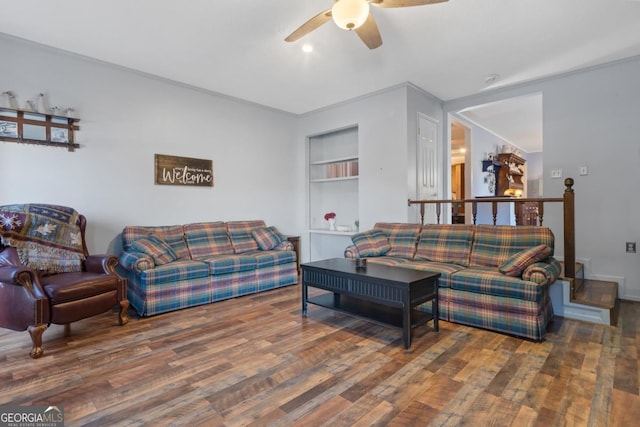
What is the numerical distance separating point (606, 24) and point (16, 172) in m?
5.77

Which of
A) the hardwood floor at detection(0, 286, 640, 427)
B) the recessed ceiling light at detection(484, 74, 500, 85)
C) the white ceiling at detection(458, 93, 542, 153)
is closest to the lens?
the hardwood floor at detection(0, 286, 640, 427)

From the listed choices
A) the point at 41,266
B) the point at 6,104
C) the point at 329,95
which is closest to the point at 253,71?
the point at 329,95

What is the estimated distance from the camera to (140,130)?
4.01 m

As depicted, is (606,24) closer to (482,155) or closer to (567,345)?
(567,345)

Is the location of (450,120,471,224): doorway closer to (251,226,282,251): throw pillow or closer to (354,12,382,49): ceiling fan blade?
(251,226,282,251): throw pillow

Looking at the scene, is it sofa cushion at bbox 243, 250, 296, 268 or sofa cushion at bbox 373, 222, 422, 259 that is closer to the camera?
sofa cushion at bbox 373, 222, 422, 259

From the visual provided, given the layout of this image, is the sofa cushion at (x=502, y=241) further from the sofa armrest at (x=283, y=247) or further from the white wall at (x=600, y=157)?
the sofa armrest at (x=283, y=247)

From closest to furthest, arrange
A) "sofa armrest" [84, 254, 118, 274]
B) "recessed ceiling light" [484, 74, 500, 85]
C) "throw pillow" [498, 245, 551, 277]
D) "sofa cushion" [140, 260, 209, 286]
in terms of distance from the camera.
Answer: "throw pillow" [498, 245, 551, 277], "sofa armrest" [84, 254, 118, 274], "sofa cushion" [140, 260, 209, 286], "recessed ceiling light" [484, 74, 500, 85]

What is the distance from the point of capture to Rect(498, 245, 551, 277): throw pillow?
111 inches

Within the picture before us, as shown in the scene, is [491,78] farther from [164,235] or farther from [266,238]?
[164,235]

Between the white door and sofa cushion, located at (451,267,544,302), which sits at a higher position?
the white door

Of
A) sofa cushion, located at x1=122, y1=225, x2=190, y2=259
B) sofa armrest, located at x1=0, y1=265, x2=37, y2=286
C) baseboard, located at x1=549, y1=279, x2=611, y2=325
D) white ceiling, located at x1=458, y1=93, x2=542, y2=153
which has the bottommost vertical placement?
baseboard, located at x1=549, y1=279, x2=611, y2=325

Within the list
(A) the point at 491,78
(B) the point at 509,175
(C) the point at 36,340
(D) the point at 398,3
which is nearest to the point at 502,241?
(A) the point at 491,78

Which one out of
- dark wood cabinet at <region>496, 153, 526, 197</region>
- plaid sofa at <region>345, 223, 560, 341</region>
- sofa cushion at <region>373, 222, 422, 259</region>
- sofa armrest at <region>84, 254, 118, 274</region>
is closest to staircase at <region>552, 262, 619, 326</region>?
plaid sofa at <region>345, 223, 560, 341</region>
